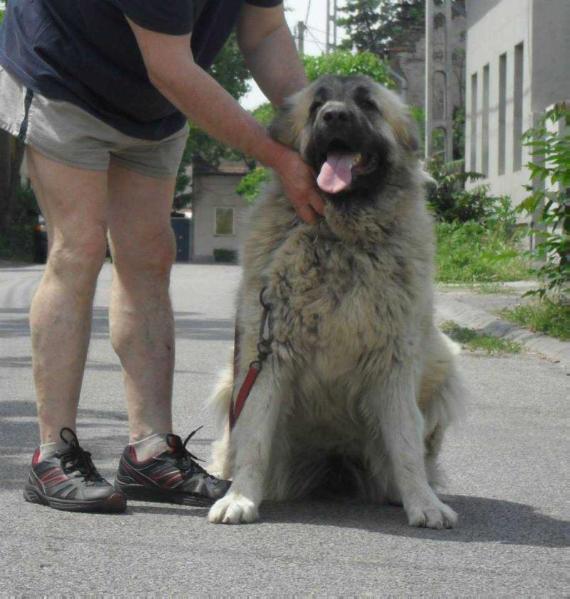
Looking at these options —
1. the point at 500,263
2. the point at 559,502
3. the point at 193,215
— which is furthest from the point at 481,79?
the point at 193,215

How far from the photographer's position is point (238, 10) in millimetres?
4480

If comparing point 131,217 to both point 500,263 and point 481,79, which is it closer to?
point 500,263

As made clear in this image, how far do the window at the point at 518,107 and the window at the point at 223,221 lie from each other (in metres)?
41.0

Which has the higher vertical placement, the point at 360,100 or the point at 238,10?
the point at 238,10

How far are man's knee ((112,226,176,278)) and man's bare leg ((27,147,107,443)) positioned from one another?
0.20 m

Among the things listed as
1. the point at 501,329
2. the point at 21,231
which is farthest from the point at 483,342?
the point at 21,231

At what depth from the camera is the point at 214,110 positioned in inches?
169

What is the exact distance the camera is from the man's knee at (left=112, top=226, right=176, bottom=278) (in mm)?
4633

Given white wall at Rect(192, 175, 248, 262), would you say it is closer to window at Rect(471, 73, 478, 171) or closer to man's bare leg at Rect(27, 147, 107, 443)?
window at Rect(471, 73, 478, 171)

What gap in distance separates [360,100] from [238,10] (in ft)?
1.79

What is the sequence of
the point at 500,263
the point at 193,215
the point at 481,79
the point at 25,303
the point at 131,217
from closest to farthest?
the point at 131,217
the point at 25,303
the point at 500,263
the point at 481,79
the point at 193,215

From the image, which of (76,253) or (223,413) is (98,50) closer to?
(76,253)

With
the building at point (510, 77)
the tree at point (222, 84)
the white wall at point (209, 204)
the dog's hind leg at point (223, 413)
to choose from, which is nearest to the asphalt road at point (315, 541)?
the dog's hind leg at point (223, 413)

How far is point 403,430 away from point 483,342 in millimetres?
6305
